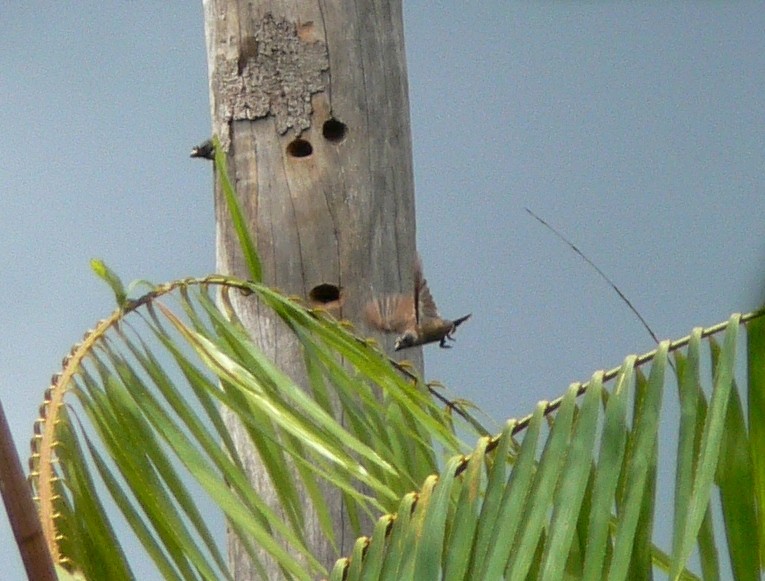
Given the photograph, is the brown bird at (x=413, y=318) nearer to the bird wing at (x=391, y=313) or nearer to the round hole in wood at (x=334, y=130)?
the bird wing at (x=391, y=313)

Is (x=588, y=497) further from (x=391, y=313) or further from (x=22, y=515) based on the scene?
(x=391, y=313)

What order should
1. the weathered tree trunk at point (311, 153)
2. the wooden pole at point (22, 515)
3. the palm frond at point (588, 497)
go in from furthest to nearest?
1. the weathered tree trunk at point (311, 153)
2. the palm frond at point (588, 497)
3. the wooden pole at point (22, 515)

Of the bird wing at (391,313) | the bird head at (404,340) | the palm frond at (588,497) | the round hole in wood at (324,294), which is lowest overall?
the palm frond at (588,497)

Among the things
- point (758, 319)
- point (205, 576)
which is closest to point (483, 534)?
point (205, 576)

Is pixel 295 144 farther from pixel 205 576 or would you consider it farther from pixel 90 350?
pixel 205 576

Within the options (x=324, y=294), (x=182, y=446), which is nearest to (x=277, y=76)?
(x=324, y=294)

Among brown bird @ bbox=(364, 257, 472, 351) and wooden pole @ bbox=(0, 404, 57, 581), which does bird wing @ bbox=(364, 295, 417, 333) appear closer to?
brown bird @ bbox=(364, 257, 472, 351)

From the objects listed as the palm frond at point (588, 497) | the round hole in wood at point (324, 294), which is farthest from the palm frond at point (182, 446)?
the round hole in wood at point (324, 294)
